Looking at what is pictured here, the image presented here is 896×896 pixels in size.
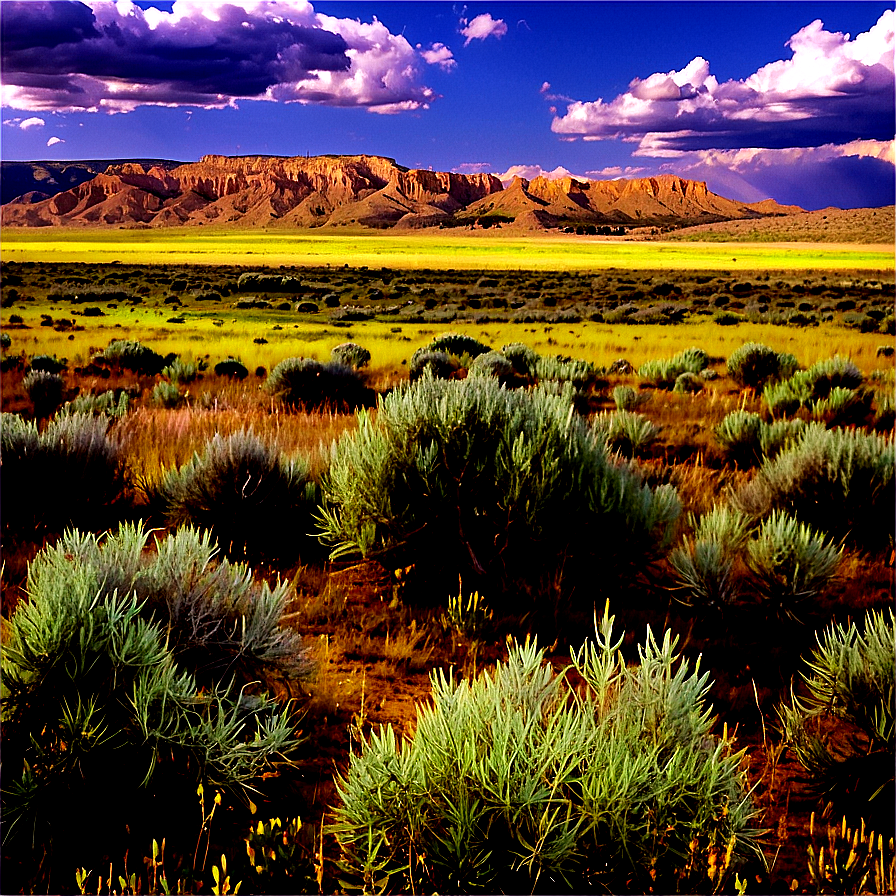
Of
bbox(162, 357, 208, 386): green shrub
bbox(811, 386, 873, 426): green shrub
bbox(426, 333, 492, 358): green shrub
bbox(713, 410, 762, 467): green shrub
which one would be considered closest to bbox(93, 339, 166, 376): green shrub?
bbox(162, 357, 208, 386): green shrub

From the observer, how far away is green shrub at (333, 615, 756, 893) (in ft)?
6.41

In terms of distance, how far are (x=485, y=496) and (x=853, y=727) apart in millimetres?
2061

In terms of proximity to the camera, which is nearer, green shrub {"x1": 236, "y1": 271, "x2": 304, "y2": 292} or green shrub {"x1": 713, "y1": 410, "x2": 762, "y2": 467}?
green shrub {"x1": 713, "y1": 410, "x2": 762, "y2": 467}

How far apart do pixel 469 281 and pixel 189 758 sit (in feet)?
166

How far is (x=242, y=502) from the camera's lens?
491cm

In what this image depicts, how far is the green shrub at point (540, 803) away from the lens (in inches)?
76.9

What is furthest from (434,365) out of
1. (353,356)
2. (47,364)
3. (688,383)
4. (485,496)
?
(485,496)

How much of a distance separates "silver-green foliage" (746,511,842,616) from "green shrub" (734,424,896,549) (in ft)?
3.57

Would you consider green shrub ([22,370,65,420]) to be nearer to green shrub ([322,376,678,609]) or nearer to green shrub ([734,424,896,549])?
green shrub ([322,376,678,609])

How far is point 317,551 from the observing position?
4.90 metres

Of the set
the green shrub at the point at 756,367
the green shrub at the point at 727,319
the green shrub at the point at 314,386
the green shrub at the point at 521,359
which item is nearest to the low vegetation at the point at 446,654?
the green shrub at the point at 314,386

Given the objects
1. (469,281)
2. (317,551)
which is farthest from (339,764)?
(469,281)

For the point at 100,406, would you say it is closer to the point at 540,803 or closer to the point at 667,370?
the point at 540,803

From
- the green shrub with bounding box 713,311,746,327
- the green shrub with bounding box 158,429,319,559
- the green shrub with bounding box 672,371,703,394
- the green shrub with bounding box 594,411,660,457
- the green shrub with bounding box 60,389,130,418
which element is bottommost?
the green shrub with bounding box 713,311,746,327
